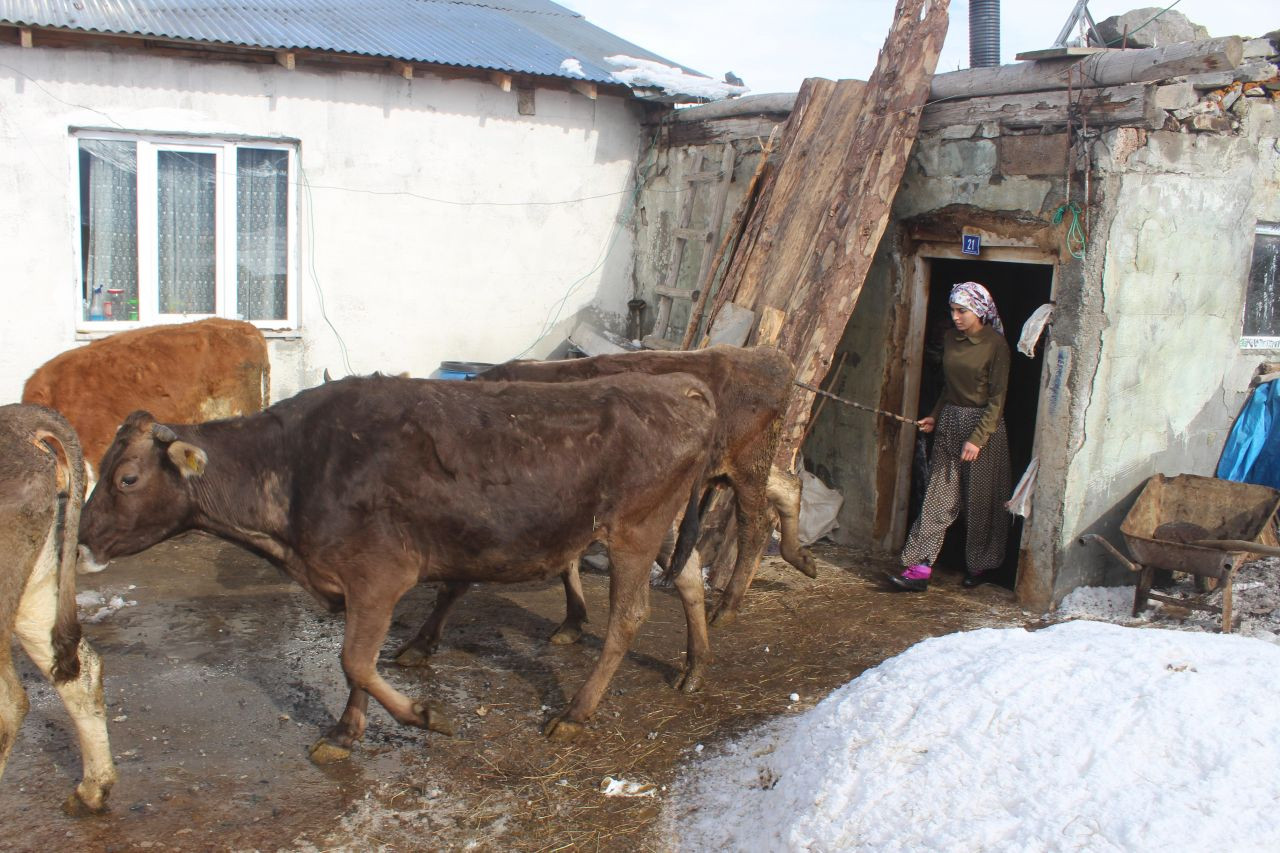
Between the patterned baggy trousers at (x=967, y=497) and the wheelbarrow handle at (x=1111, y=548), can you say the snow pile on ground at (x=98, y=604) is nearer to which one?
the patterned baggy trousers at (x=967, y=497)

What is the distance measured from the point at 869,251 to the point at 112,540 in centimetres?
477

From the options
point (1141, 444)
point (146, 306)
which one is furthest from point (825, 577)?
point (146, 306)

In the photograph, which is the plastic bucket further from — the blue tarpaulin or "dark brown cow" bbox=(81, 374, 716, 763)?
the blue tarpaulin

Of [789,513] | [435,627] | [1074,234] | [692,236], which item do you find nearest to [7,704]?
[435,627]

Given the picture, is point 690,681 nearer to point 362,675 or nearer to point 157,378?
point 362,675

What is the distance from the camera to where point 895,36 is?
771cm

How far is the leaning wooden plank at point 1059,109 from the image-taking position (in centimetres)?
650

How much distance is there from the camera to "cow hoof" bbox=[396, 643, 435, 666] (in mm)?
6152

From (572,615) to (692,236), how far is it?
13.7 ft

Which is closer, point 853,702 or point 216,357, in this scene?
point 853,702

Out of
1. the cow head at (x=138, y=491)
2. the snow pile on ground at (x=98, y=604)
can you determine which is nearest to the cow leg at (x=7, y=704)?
the cow head at (x=138, y=491)

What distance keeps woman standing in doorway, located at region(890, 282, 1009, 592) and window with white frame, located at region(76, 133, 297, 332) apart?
215 inches

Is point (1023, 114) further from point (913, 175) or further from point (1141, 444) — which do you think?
point (1141, 444)

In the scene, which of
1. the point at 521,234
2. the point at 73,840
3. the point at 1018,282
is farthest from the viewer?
the point at 521,234
